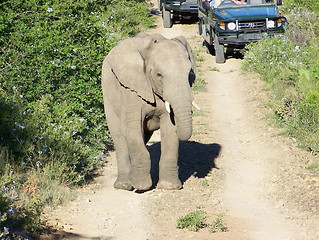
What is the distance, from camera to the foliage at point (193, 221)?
794cm

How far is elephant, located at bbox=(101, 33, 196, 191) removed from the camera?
8273 mm

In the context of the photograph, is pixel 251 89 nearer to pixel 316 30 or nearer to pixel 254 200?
pixel 316 30

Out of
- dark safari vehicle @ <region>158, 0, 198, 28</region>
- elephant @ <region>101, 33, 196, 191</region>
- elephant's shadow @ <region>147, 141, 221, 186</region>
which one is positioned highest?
elephant @ <region>101, 33, 196, 191</region>

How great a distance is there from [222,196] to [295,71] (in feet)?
22.9

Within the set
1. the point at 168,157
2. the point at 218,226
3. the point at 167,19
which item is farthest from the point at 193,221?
the point at 167,19

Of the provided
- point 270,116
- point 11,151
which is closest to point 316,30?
point 270,116

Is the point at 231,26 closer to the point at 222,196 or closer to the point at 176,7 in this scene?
the point at 176,7

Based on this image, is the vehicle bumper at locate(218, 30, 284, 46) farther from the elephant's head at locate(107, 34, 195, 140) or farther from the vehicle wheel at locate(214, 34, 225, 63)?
the elephant's head at locate(107, 34, 195, 140)

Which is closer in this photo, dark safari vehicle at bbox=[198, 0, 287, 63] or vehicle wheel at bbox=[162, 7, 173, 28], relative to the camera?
dark safari vehicle at bbox=[198, 0, 287, 63]

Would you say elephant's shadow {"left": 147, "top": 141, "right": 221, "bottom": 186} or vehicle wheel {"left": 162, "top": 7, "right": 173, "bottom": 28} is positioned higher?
elephant's shadow {"left": 147, "top": 141, "right": 221, "bottom": 186}

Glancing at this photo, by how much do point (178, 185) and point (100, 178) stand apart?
1448mm

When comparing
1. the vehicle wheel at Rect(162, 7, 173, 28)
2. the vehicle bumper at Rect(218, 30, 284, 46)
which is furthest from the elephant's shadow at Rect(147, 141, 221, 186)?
the vehicle wheel at Rect(162, 7, 173, 28)

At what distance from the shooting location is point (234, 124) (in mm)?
13445

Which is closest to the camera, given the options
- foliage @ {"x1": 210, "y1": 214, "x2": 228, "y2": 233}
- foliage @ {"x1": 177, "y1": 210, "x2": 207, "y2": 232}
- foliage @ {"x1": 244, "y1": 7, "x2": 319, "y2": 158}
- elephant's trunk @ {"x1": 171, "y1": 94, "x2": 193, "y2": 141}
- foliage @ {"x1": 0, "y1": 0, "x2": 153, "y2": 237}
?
foliage @ {"x1": 210, "y1": 214, "x2": 228, "y2": 233}
